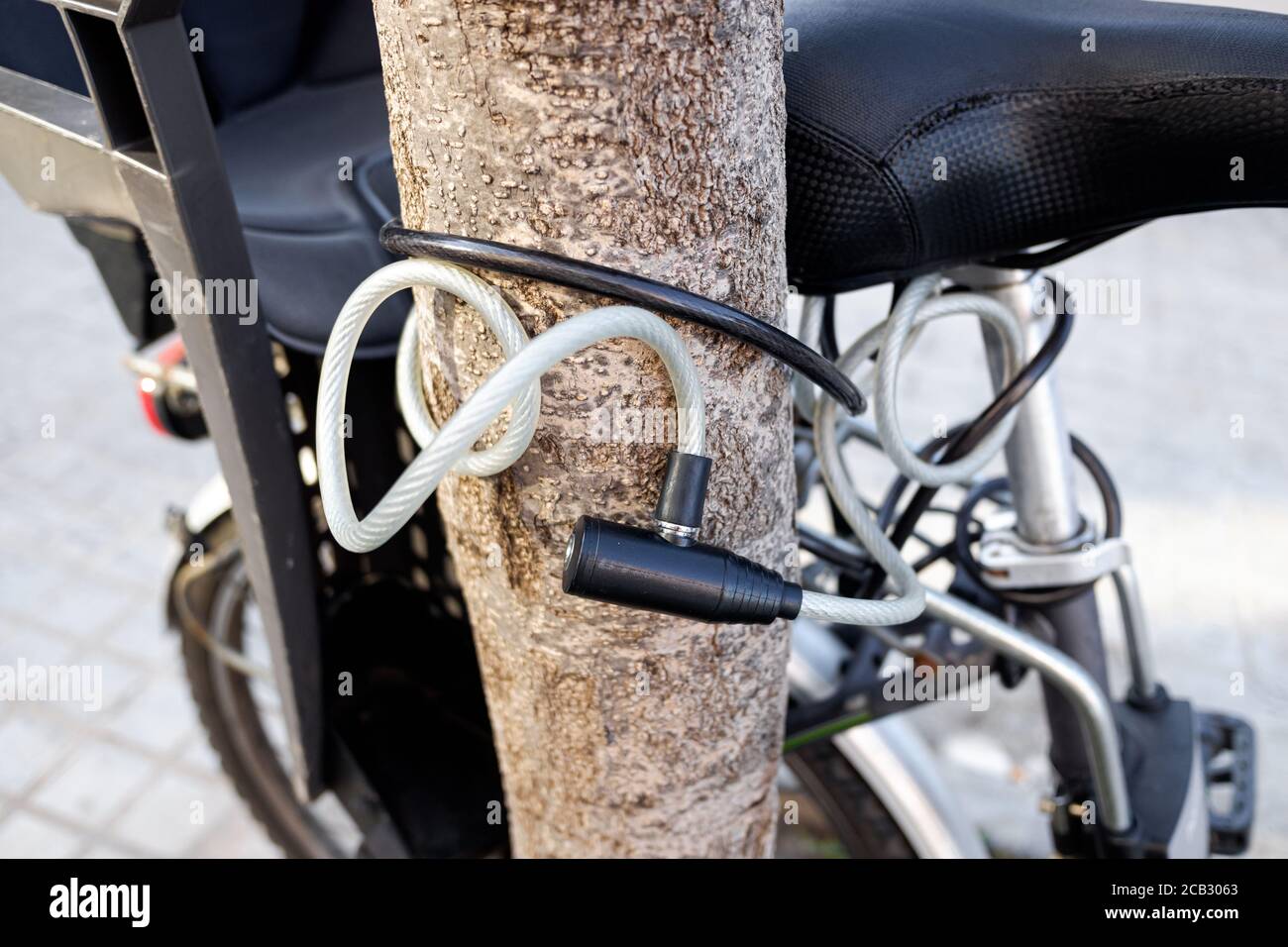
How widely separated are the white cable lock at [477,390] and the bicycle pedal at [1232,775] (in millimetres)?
995

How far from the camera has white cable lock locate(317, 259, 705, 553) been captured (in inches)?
20.0

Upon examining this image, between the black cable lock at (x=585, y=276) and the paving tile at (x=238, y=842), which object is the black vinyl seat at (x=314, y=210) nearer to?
the black cable lock at (x=585, y=276)

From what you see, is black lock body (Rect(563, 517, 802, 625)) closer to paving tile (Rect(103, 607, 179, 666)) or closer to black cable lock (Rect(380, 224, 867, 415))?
black cable lock (Rect(380, 224, 867, 415))

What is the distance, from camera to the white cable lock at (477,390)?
51 cm

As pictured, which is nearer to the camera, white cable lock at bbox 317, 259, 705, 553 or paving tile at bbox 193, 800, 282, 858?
white cable lock at bbox 317, 259, 705, 553

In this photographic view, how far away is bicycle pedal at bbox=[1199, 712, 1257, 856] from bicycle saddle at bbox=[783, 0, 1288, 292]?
0.75 meters

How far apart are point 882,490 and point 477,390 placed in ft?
6.32

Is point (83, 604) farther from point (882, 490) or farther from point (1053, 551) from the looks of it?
point (1053, 551)
